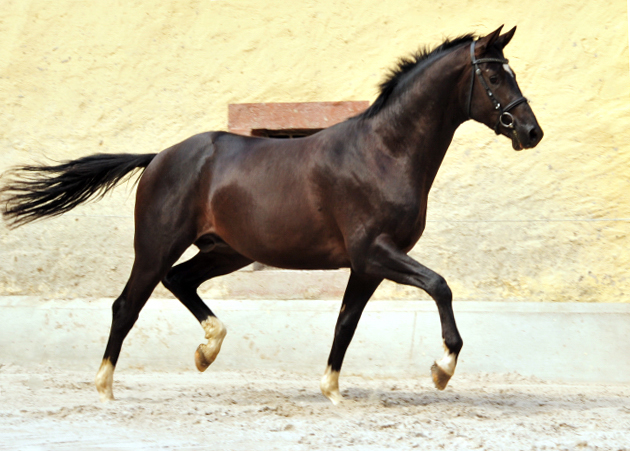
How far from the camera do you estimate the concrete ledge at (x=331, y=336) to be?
17.7 ft

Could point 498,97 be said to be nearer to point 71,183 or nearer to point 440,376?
point 440,376

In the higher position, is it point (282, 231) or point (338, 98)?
point (338, 98)

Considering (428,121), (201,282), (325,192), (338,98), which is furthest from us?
(338,98)

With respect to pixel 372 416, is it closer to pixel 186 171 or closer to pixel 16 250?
pixel 186 171

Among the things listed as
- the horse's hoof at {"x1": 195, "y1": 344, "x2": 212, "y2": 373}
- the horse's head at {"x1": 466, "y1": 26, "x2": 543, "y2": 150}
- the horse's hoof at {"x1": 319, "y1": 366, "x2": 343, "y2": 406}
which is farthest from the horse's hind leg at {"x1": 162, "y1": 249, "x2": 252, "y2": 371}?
the horse's head at {"x1": 466, "y1": 26, "x2": 543, "y2": 150}

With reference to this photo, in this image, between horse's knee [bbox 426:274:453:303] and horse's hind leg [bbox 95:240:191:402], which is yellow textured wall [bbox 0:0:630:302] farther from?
horse's knee [bbox 426:274:453:303]

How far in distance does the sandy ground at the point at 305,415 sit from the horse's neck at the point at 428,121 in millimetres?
1309

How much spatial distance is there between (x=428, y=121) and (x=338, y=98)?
225cm

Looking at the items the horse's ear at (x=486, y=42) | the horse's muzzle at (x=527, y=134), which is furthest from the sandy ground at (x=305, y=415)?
the horse's ear at (x=486, y=42)

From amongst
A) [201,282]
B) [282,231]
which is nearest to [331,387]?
[282,231]

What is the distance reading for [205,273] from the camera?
16.2ft

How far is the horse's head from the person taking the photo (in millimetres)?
3820

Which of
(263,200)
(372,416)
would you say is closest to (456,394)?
(372,416)

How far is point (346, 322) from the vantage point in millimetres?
4461
